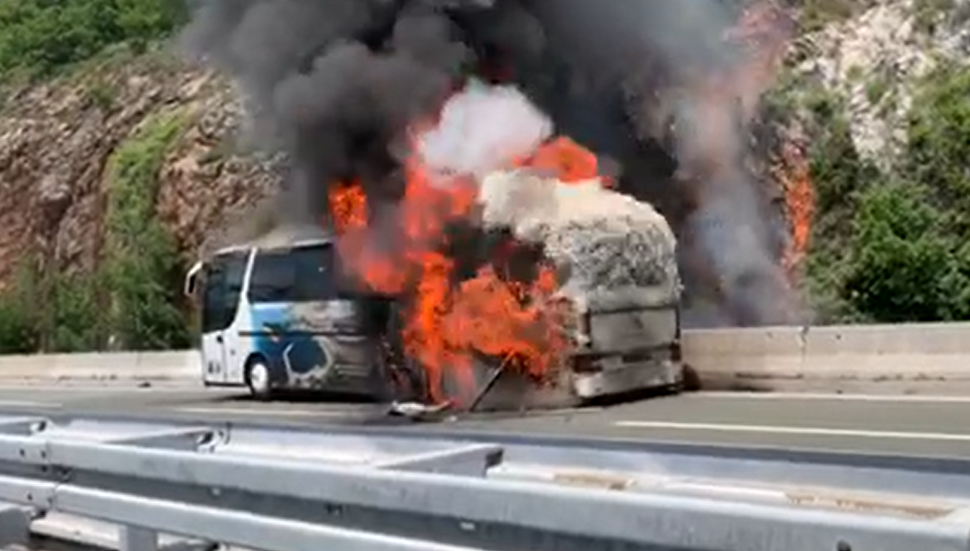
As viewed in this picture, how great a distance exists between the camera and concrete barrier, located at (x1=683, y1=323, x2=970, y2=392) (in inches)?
623

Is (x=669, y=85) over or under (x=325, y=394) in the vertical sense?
over

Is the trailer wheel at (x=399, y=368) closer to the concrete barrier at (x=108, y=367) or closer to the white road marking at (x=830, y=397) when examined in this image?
the white road marking at (x=830, y=397)

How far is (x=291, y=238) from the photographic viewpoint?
21.6 meters

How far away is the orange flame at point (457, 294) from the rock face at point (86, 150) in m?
21.1

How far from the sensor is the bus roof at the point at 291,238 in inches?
814

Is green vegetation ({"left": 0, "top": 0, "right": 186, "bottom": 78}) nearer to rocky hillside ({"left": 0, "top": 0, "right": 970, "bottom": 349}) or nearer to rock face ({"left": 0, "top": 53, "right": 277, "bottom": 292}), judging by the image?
Answer: rocky hillside ({"left": 0, "top": 0, "right": 970, "bottom": 349})

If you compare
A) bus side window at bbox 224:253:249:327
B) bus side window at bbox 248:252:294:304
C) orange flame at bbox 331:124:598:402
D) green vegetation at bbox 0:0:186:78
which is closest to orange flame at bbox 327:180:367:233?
orange flame at bbox 331:124:598:402

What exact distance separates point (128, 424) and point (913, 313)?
17873 mm

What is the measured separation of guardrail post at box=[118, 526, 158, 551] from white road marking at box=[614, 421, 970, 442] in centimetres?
842

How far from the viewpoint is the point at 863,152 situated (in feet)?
81.8

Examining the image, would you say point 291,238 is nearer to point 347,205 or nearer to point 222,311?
point 347,205

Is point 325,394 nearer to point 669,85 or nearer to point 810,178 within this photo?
point 669,85

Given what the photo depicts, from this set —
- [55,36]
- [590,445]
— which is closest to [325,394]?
[590,445]

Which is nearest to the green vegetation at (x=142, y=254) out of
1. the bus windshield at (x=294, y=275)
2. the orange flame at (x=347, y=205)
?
the bus windshield at (x=294, y=275)
